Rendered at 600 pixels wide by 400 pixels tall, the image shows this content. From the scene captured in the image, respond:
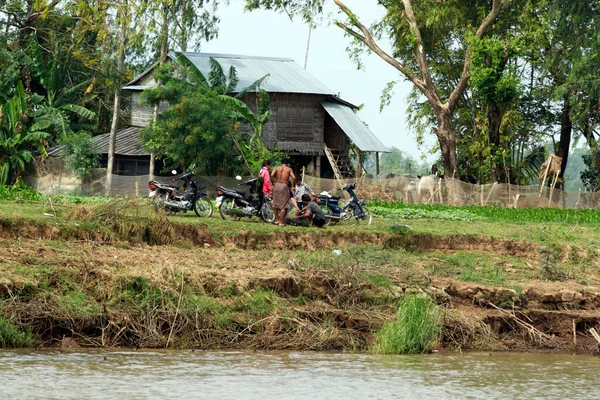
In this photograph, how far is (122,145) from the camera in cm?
3500

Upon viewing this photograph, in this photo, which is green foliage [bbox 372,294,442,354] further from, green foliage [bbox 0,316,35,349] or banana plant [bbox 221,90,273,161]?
banana plant [bbox 221,90,273,161]

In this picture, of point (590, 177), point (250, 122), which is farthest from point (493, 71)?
point (250, 122)

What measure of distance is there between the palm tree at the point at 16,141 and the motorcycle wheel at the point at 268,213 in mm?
13399

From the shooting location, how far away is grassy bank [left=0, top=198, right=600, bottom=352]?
35.2 ft

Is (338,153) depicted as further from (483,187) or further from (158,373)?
(158,373)

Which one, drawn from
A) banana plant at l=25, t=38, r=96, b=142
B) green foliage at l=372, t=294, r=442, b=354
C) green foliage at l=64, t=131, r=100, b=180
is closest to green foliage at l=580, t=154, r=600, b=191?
green foliage at l=64, t=131, r=100, b=180

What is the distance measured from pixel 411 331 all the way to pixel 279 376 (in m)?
2.20

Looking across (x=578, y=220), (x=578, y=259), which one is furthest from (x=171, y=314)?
(x=578, y=220)

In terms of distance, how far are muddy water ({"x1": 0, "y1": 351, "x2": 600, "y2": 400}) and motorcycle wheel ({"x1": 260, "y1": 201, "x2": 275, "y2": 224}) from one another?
6991mm

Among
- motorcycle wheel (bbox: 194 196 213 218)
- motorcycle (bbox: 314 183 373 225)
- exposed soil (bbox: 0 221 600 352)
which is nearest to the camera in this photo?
exposed soil (bbox: 0 221 600 352)

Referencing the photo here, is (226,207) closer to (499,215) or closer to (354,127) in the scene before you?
(499,215)

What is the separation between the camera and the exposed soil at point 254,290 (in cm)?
1063

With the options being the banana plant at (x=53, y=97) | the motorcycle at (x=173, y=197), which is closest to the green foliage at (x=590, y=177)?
the banana plant at (x=53, y=97)

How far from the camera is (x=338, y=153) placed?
3734 cm
